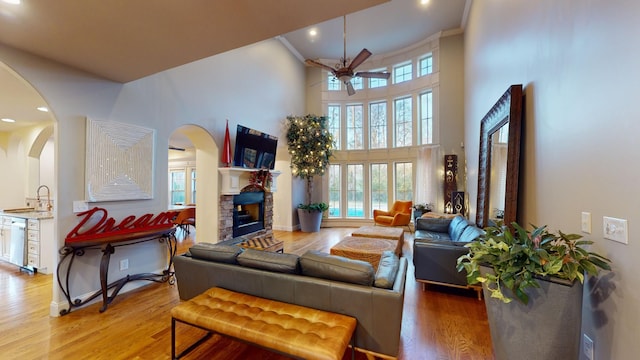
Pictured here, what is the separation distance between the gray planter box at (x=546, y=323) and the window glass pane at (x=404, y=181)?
20.7 ft

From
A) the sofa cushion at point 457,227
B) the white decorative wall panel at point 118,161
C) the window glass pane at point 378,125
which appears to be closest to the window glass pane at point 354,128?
the window glass pane at point 378,125

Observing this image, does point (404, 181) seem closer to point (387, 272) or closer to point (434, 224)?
point (434, 224)

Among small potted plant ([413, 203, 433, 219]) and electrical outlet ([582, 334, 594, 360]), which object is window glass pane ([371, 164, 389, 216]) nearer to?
small potted plant ([413, 203, 433, 219])

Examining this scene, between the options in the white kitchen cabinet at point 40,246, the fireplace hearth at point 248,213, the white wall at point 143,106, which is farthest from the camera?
the fireplace hearth at point 248,213

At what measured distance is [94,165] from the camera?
115 inches

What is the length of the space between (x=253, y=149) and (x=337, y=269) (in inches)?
156

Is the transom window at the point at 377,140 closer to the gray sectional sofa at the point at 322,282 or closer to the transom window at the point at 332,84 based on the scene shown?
the transom window at the point at 332,84

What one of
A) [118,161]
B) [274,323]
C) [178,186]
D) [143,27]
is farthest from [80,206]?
[178,186]

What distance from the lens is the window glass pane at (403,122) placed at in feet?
25.3

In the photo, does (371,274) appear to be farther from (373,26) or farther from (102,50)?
(373,26)

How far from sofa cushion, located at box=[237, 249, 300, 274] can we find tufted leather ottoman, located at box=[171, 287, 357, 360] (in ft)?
0.83

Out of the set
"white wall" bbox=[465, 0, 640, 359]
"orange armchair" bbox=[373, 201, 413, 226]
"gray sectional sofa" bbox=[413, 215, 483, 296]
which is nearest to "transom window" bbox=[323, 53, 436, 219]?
"orange armchair" bbox=[373, 201, 413, 226]

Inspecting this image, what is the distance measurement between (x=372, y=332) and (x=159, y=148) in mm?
3619

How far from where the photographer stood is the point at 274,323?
67.4 inches
